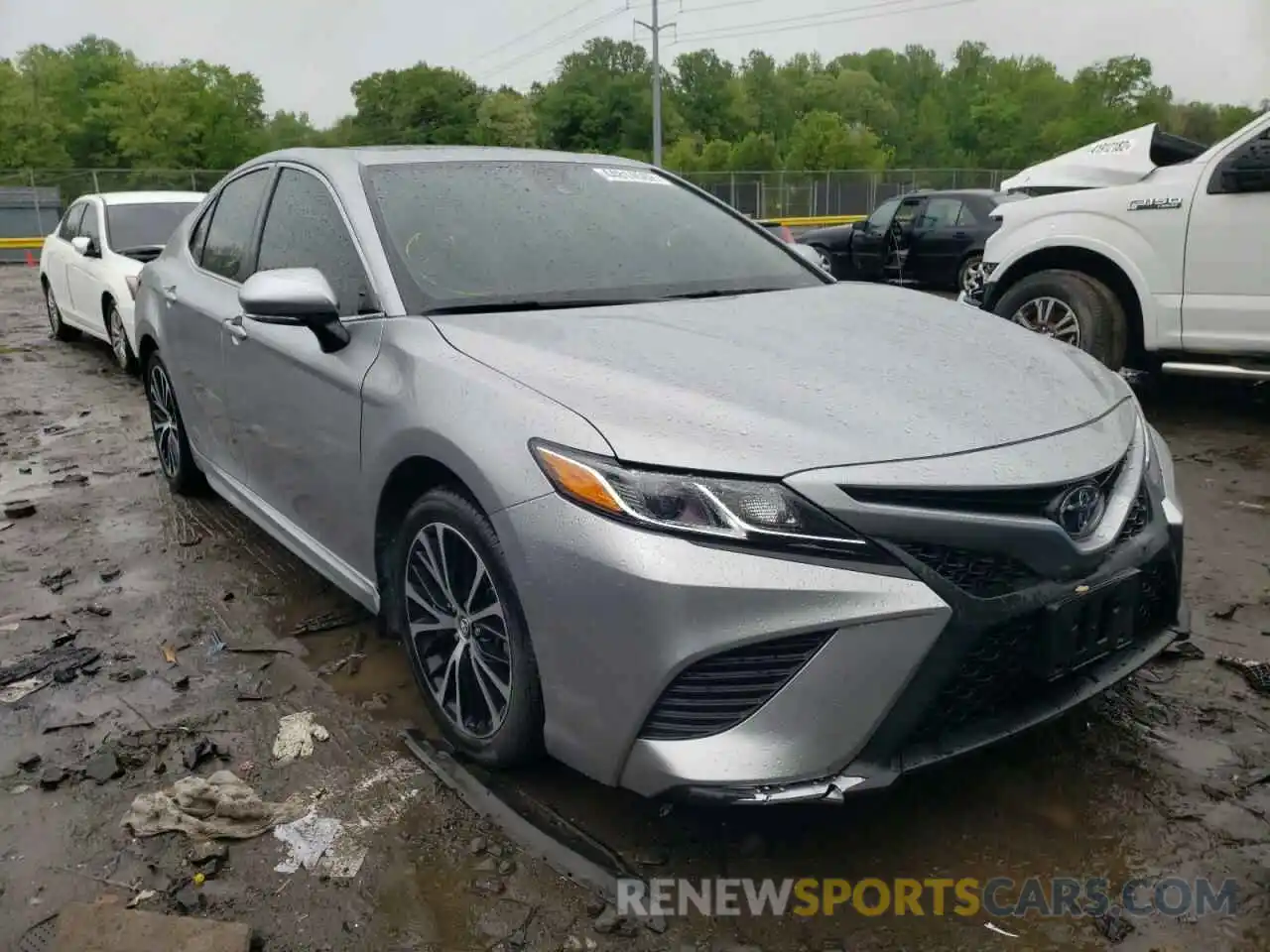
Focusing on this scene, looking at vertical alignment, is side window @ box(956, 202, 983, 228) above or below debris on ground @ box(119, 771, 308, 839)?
above

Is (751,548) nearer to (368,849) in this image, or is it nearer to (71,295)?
(368,849)

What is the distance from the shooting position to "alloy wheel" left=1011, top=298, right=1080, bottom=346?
6652 millimetres

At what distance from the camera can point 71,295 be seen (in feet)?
34.1

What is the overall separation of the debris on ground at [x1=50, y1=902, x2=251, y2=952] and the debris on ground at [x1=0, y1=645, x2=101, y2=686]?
148cm

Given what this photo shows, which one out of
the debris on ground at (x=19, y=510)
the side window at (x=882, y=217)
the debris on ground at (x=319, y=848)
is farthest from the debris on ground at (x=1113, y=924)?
the side window at (x=882, y=217)

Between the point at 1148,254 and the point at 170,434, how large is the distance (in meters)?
5.45

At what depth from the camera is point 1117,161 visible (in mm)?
6859

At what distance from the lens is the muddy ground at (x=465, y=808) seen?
92.6 inches

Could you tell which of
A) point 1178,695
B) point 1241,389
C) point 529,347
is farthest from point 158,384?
point 1241,389

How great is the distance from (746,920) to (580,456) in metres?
1.06

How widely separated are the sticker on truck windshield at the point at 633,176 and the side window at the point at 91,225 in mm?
6963

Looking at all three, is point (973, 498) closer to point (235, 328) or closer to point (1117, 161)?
point (235, 328)

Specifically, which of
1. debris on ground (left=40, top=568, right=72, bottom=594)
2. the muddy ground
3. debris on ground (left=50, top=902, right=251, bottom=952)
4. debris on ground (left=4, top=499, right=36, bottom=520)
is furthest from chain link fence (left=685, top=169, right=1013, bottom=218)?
debris on ground (left=50, top=902, right=251, bottom=952)

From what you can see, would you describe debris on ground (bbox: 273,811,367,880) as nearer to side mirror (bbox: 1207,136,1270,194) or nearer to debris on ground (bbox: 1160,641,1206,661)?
debris on ground (bbox: 1160,641,1206,661)
